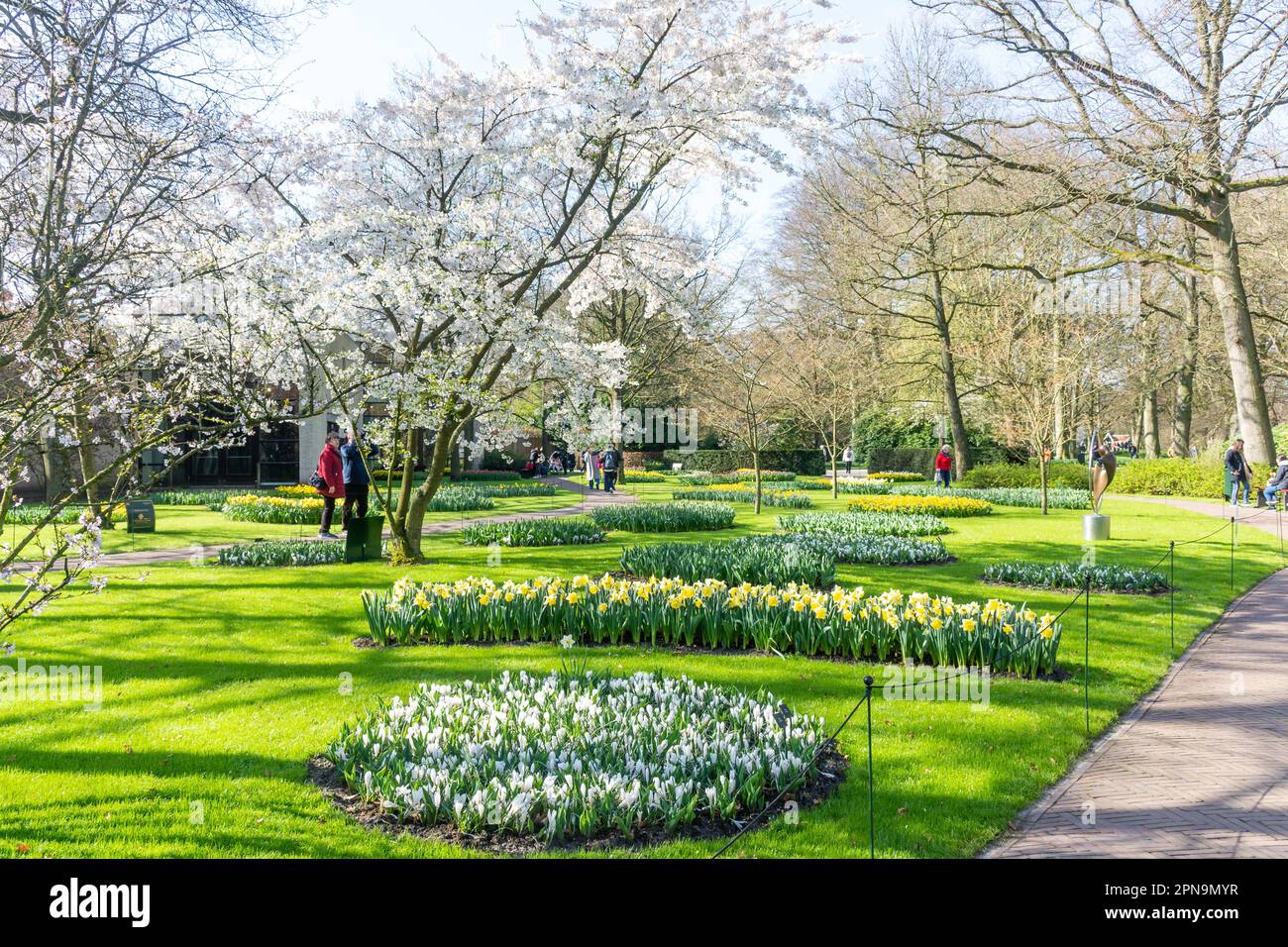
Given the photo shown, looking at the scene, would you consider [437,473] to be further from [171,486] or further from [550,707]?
[171,486]

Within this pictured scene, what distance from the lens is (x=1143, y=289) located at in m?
29.1

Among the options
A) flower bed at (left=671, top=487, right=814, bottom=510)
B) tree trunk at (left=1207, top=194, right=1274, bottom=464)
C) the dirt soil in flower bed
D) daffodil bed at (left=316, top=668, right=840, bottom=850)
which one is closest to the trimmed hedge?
flower bed at (left=671, top=487, right=814, bottom=510)

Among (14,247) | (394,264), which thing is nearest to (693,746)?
(14,247)

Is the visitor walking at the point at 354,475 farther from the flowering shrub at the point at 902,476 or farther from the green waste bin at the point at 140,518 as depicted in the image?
the flowering shrub at the point at 902,476

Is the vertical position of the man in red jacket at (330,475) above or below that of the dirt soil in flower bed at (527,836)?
above

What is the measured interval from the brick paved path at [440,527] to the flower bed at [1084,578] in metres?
9.06

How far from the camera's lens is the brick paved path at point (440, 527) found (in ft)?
40.5

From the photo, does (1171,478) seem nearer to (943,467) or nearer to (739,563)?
(943,467)

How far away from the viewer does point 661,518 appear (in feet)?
51.9

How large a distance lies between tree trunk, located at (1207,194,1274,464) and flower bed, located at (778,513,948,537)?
24.4ft

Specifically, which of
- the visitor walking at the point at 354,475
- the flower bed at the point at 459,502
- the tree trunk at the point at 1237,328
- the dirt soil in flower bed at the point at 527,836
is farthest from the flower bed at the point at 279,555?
the tree trunk at the point at 1237,328

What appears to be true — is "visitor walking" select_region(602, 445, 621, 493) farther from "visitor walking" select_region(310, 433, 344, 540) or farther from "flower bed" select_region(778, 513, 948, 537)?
"visitor walking" select_region(310, 433, 344, 540)

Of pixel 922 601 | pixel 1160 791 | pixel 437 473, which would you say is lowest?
pixel 1160 791

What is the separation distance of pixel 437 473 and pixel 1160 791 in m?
9.24
